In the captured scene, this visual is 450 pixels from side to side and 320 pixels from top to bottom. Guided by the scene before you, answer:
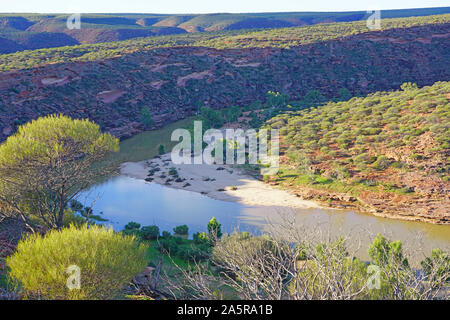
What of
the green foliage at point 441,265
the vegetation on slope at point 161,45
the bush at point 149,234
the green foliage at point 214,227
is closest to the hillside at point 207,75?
the vegetation on slope at point 161,45

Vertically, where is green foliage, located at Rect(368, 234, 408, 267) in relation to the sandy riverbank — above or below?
above

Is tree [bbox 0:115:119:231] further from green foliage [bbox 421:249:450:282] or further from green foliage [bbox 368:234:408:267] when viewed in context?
green foliage [bbox 421:249:450:282]

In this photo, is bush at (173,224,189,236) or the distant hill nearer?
bush at (173,224,189,236)

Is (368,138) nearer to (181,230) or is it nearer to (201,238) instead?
(181,230)

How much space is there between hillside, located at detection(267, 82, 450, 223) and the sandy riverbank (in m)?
1.72

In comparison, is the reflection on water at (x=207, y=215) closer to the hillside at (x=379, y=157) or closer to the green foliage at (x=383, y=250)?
the hillside at (x=379, y=157)

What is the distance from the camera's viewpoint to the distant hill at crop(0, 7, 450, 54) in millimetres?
109188

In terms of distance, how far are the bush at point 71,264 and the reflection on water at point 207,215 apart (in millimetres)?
10717

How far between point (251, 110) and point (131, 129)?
16659 millimetres

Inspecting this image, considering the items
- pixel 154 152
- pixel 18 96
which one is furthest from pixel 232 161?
pixel 18 96

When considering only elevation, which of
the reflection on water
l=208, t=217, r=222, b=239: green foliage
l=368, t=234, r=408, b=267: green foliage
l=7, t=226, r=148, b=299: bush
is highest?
l=7, t=226, r=148, b=299: bush

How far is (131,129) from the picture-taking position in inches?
2046

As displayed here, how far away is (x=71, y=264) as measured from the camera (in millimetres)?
10516

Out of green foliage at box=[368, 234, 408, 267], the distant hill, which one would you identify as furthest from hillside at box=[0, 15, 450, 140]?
the distant hill
